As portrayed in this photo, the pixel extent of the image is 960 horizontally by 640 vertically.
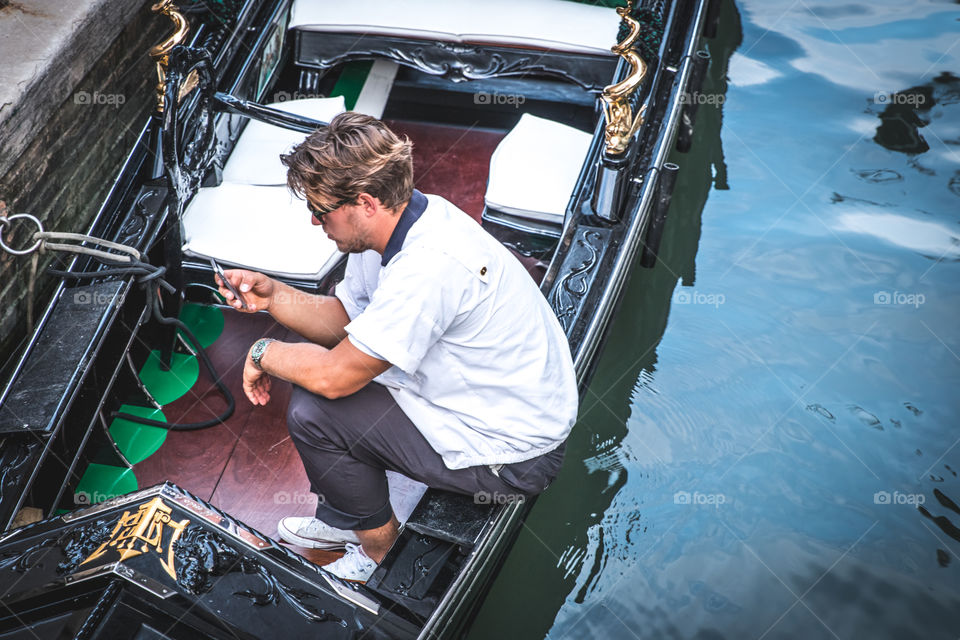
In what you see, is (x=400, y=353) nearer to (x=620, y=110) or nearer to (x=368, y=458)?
(x=368, y=458)

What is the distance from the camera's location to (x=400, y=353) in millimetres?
1321

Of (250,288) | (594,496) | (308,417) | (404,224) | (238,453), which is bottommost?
(594,496)

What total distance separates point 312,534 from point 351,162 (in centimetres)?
85

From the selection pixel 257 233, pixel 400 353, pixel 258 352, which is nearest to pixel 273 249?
pixel 257 233

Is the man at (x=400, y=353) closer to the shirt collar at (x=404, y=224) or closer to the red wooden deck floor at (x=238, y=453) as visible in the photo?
the shirt collar at (x=404, y=224)

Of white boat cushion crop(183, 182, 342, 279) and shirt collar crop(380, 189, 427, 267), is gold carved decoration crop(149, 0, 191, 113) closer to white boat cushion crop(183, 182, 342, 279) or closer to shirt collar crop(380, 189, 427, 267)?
white boat cushion crop(183, 182, 342, 279)

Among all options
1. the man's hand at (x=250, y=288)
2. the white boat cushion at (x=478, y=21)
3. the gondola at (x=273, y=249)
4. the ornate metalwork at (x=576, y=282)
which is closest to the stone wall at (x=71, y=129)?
the gondola at (x=273, y=249)

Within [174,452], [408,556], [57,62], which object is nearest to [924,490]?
[408,556]

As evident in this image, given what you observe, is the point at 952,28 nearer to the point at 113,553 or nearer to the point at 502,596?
the point at 502,596

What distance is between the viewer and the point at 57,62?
85.0 inches

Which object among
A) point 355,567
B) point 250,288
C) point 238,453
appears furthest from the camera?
point 238,453

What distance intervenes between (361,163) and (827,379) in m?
1.93

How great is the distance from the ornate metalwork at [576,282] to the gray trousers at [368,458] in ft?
1.49

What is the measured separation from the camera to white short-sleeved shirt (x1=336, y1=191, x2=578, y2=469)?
1.32 m
